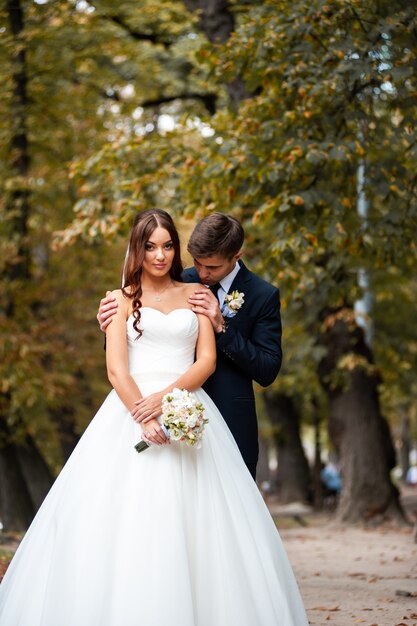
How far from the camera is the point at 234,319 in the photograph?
564 cm

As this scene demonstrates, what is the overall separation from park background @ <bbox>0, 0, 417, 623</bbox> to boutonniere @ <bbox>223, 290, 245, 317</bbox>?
3.09m

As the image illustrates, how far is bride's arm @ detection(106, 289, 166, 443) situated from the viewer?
199 inches

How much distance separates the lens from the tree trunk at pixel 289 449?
84.2ft

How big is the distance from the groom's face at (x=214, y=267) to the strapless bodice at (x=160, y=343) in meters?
0.36

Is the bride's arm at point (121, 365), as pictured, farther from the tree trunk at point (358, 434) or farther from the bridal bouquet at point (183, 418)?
the tree trunk at point (358, 434)

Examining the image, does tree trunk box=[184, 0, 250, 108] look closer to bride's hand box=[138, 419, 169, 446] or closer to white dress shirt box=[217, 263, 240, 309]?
white dress shirt box=[217, 263, 240, 309]

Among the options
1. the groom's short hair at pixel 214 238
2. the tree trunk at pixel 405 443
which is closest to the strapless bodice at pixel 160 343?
the groom's short hair at pixel 214 238

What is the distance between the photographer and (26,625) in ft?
15.4

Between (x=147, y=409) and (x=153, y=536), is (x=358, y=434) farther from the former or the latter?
(x=153, y=536)

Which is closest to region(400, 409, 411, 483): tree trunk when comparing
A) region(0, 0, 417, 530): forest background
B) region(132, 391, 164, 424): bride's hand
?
region(0, 0, 417, 530): forest background

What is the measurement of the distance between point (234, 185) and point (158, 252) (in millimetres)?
4859

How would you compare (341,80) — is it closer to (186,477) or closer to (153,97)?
(186,477)

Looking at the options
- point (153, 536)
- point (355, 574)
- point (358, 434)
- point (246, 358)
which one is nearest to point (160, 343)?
point (246, 358)

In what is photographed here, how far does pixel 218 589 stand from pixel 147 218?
205 cm
